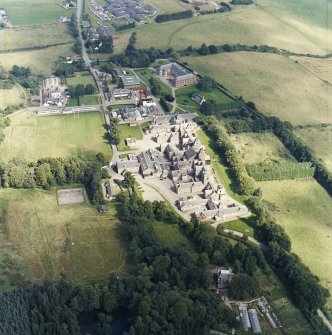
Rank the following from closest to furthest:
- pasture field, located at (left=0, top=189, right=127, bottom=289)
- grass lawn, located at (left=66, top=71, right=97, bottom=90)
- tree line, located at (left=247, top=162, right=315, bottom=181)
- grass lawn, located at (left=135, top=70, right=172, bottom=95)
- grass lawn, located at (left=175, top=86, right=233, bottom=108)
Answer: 1. pasture field, located at (left=0, top=189, right=127, bottom=289)
2. tree line, located at (left=247, top=162, right=315, bottom=181)
3. grass lawn, located at (left=175, top=86, right=233, bottom=108)
4. grass lawn, located at (left=135, top=70, right=172, bottom=95)
5. grass lawn, located at (left=66, top=71, right=97, bottom=90)

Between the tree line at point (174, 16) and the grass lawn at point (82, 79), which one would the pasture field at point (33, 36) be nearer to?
the grass lawn at point (82, 79)

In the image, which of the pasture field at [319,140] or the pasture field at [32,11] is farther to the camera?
the pasture field at [32,11]

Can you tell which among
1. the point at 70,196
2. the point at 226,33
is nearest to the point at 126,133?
the point at 70,196

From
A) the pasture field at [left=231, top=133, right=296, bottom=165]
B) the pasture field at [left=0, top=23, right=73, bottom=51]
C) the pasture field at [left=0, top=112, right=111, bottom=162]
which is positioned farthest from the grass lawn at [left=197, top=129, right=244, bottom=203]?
the pasture field at [left=0, top=23, right=73, bottom=51]

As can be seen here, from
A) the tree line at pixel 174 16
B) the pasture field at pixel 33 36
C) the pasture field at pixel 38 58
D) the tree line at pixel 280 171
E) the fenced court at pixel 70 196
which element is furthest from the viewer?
the tree line at pixel 174 16

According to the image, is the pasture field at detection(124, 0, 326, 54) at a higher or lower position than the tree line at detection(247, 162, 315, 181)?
higher

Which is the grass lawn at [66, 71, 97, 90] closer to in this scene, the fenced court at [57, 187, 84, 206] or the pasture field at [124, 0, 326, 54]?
the pasture field at [124, 0, 326, 54]

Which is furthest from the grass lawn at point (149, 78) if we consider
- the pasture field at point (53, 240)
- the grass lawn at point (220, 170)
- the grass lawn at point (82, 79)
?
the pasture field at point (53, 240)

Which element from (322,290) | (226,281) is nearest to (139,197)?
(226,281)
